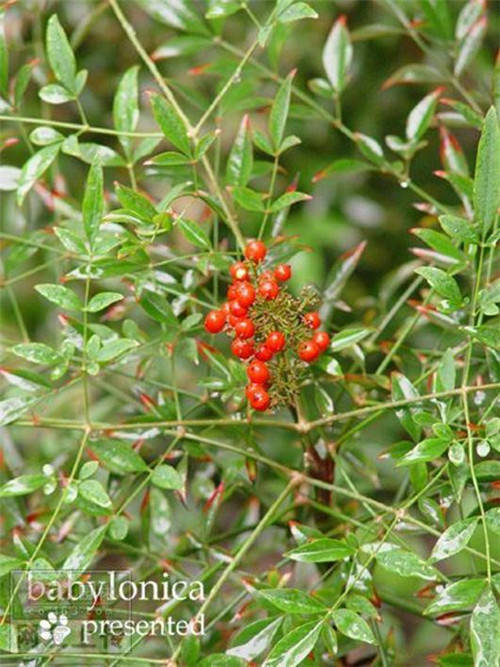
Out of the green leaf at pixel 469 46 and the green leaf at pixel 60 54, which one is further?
the green leaf at pixel 469 46

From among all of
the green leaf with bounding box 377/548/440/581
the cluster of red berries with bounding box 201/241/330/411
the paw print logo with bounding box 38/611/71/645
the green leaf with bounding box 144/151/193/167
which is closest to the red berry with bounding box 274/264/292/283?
the cluster of red berries with bounding box 201/241/330/411

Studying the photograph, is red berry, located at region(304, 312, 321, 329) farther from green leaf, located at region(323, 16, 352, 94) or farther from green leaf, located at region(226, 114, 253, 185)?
green leaf, located at region(323, 16, 352, 94)

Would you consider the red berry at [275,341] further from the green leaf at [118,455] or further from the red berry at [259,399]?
the green leaf at [118,455]

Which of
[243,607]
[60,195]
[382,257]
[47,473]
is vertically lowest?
[382,257]

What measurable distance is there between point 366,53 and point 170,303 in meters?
0.87

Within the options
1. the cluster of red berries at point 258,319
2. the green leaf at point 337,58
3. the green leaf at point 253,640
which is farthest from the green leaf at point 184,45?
the green leaf at point 253,640

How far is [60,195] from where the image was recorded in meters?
0.96

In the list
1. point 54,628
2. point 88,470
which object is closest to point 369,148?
point 88,470

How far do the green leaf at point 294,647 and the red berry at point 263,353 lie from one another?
185 millimetres

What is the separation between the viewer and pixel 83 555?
2.48 feet

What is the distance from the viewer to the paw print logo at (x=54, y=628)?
2.53ft

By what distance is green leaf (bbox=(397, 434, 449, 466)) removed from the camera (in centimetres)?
67

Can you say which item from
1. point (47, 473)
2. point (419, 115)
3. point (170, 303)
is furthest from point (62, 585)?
point (419, 115)

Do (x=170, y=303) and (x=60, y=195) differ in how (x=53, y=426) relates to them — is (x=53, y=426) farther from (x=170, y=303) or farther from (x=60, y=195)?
(x=60, y=195)
